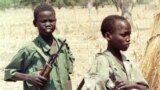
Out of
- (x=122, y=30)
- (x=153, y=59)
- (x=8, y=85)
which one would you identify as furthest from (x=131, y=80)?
(x=8, y=85)

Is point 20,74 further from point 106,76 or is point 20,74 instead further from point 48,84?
point 106,76

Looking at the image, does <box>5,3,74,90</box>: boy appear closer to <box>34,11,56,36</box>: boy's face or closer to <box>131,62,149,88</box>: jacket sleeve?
<box>34,11,56,36</box>: boy's face

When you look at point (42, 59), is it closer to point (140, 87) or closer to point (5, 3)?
point (140, 87)

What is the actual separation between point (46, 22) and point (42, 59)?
0.24 metres

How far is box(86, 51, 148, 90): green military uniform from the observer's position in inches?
109

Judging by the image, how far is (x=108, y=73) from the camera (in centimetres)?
279

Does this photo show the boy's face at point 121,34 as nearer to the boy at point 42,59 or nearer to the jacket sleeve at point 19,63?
the boy at point 42,59

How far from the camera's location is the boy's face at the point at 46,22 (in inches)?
131

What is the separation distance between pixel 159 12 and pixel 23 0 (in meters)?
31.9

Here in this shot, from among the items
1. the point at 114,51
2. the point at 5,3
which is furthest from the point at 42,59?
the point at 5,3

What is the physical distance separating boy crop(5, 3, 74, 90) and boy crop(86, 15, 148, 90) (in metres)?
0.57

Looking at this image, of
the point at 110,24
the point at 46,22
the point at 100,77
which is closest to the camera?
the point at 100,77

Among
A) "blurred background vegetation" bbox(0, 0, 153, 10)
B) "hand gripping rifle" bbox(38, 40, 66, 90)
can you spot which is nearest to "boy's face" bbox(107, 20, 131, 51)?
"hand gripping rifle" bbox(38, 40, 66, 90)

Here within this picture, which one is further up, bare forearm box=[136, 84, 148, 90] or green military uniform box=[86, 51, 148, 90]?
green military uniform box=[86, 51, 148, 90]
